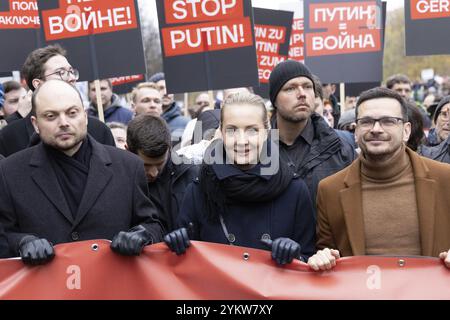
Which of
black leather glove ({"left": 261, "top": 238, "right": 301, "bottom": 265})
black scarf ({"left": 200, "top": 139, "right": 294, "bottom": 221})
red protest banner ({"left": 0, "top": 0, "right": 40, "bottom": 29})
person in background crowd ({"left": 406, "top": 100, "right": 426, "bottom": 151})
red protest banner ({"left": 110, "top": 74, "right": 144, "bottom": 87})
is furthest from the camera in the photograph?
red protest banner ({"left": 110, "top": 74, "right": 144, "bottom": 87})

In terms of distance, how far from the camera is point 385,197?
4.69 meters

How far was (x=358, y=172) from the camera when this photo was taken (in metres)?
4.80

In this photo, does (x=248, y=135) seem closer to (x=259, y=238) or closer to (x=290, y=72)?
(x=259, y=238)

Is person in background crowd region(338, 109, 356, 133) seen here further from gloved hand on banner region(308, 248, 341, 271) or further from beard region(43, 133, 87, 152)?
beard region(43, 133, 87, 152)

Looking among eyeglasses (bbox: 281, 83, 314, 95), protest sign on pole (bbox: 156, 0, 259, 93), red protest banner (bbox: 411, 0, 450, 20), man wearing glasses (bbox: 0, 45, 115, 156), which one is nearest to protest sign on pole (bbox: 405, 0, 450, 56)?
red protest banner (bbox: 411, 0, 450, 20)

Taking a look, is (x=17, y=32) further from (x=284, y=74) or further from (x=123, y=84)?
(x=123, y=84)

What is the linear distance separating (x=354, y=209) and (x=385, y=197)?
0.57 feet

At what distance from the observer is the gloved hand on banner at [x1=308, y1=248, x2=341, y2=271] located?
437 cm

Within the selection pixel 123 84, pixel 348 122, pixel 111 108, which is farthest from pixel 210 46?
pixel 123 84

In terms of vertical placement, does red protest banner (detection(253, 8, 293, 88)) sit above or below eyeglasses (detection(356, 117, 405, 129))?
above

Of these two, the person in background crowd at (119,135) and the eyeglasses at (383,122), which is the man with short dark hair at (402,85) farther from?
the eyeglasses at (383,122)

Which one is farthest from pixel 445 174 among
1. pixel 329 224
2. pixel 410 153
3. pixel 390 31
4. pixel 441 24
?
pixel 390 31

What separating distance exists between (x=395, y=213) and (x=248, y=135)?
0.87 meters

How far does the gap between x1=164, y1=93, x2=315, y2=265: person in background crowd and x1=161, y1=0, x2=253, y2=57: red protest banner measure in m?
2.81
